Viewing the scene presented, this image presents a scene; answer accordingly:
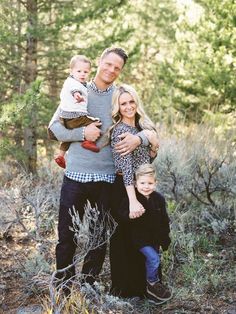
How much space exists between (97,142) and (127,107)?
1.23 ft

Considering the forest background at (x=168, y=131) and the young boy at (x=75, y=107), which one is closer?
the young boy at (x=75, y=107)

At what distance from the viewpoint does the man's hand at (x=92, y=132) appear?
4.16m

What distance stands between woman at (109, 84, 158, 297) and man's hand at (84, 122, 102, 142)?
127mm

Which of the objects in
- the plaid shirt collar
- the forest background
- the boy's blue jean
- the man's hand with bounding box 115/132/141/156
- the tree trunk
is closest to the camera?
the man's hand with bounding box 115/132/141/156

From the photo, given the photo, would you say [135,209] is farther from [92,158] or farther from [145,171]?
[92,158]

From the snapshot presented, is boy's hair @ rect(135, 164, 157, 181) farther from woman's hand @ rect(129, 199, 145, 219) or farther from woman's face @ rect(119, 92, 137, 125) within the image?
woman's face @ rect(119, 92, 137, 125)

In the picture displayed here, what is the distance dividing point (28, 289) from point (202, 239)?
7.33 ft

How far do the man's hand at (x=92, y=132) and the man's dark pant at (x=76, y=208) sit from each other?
0.39 m

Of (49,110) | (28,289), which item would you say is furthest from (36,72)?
(28,289)

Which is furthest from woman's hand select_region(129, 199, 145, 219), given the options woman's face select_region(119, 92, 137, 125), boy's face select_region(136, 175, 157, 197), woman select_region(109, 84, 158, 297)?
woman's face select_region(119, 92, 137, 125)

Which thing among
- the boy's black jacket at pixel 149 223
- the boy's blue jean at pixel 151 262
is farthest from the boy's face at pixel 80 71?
the boy's blue jean at pixel 151 262

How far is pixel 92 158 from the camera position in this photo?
14.1 feet

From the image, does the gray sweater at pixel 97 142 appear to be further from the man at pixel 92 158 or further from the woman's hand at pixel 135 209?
the woman's hand at pixel 135 209

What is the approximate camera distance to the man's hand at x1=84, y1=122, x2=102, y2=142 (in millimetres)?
4164
